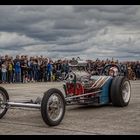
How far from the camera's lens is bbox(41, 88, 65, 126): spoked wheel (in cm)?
822

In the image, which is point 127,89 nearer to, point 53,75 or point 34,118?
point 34,118

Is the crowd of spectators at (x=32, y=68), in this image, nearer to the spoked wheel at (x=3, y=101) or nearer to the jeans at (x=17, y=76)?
the jeans at (x=17, y=76)

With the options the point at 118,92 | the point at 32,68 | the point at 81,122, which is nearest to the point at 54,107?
the point at 81,122

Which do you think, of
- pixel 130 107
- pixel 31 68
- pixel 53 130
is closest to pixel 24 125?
pixel 53 130

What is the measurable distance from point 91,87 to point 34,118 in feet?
7.88

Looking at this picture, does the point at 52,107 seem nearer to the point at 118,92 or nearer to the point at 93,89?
the point at 93,89

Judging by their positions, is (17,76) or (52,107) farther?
(17,76)

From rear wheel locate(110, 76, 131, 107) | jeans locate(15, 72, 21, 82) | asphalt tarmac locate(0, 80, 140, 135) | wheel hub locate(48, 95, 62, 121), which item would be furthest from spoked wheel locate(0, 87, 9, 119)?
jeans locate(15, 72, 21, 82)

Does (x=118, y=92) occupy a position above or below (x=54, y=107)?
above

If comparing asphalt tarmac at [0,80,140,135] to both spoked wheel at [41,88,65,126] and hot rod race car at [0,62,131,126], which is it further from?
hot rod race car at [0,62,131,126]

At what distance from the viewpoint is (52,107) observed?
8.55 m

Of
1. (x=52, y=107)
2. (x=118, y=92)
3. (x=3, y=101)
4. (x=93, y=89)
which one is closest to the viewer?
(x=52, y=107)

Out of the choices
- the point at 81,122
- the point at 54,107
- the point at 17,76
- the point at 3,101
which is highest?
the point at 17,76

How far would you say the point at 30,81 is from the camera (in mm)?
27375
